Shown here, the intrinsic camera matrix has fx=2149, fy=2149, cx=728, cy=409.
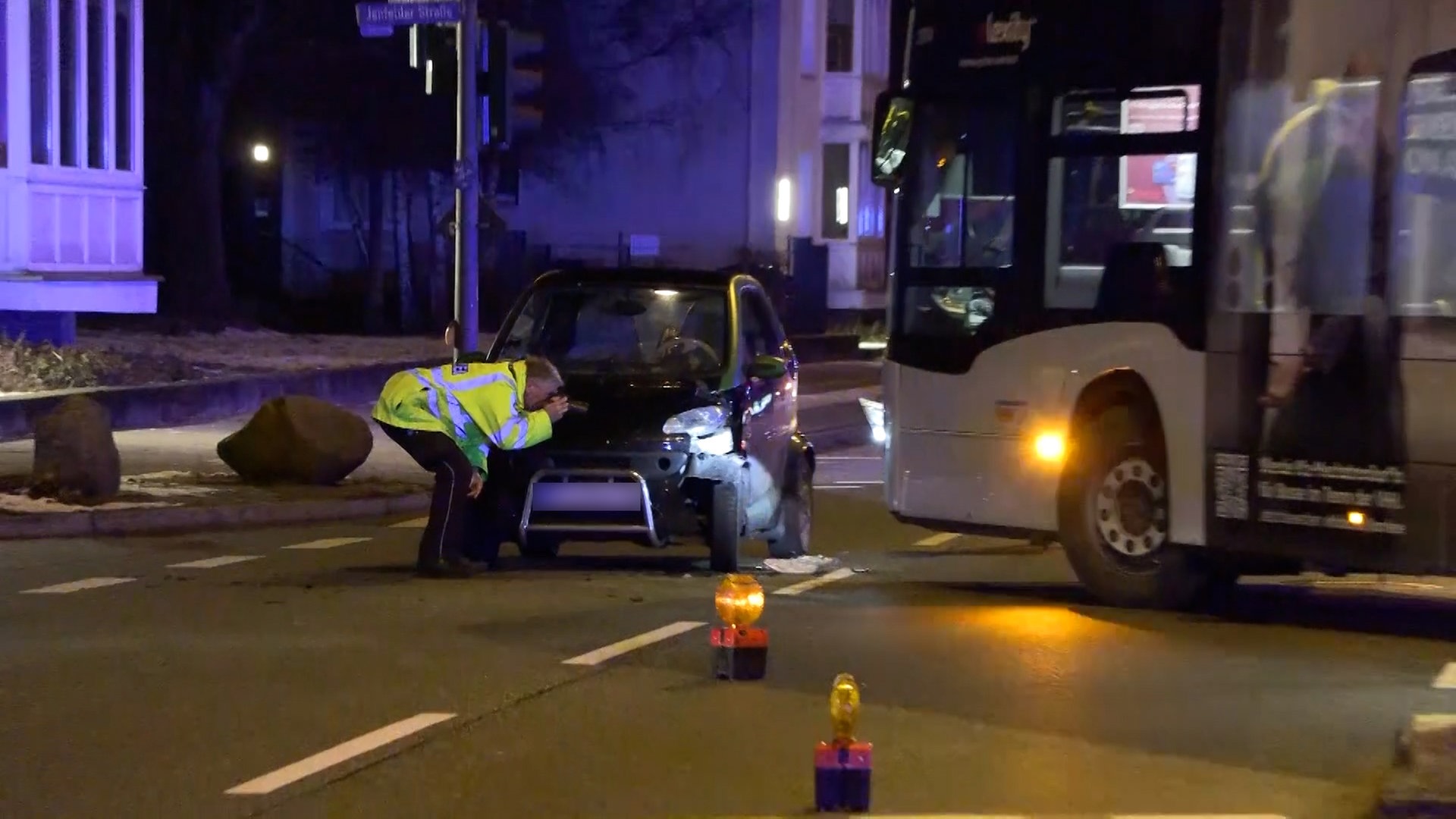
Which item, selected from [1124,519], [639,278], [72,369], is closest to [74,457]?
[639,278]

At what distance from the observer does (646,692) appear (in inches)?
345

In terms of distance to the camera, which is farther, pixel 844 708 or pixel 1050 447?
pixel 1050 447

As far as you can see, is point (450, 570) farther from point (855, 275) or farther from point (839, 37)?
point (839, 37)

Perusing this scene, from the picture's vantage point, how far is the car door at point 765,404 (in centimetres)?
1250

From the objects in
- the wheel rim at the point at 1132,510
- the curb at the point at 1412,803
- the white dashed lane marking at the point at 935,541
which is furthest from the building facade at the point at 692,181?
the curb at the point at 1412,803

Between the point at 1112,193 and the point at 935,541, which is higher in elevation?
the point at 1112,193

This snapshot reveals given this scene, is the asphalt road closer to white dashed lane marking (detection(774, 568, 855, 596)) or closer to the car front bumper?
white dashed lane marking (detection(774, 568, 855, 596))

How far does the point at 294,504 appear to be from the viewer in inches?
600

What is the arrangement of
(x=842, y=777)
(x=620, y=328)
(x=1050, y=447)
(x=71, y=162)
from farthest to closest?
(x=71, y=162)
(x=620, y=328)
(x=1050, y=447)
(x=842, y=777)

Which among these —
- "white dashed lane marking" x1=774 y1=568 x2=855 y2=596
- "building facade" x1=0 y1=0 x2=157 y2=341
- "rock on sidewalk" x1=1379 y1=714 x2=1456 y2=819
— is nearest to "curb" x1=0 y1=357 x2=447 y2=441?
"building facade" x1=0 y1=0 x2=157 y2=341

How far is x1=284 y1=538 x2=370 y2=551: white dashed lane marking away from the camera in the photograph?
1373 cm

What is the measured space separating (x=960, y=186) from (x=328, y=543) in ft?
15.9

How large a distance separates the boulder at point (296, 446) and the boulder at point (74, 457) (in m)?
1.59

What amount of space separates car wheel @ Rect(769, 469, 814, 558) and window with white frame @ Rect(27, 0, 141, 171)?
13.8 metres
